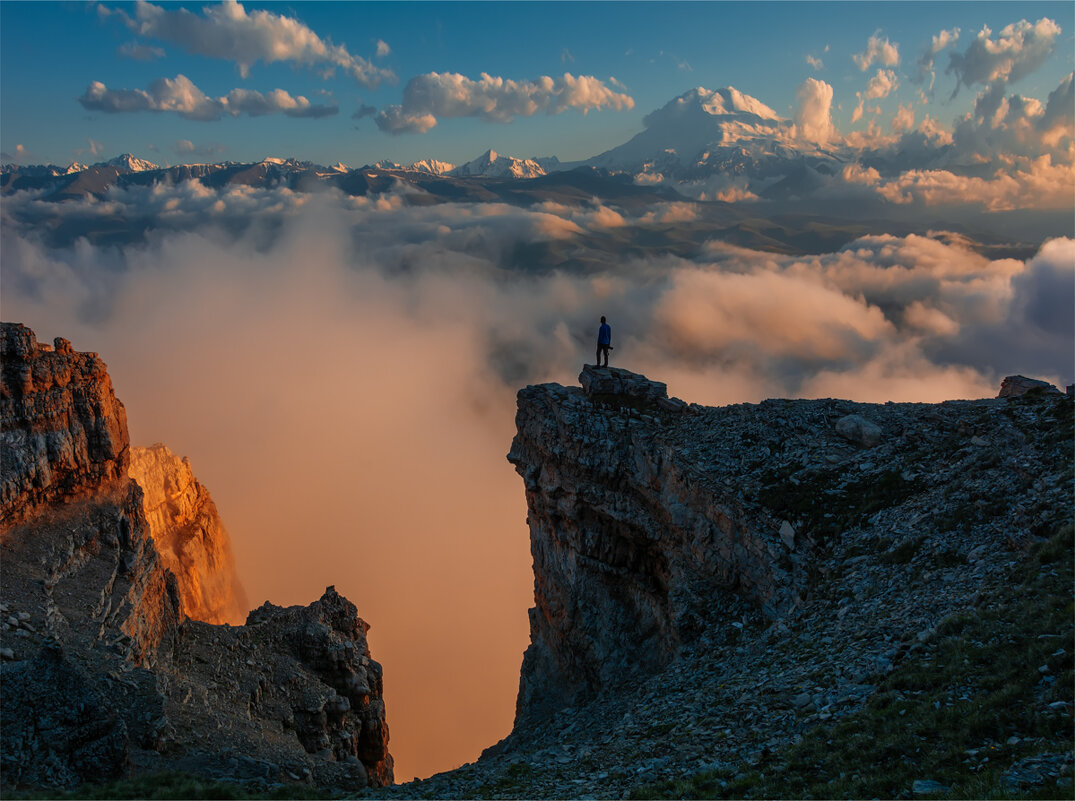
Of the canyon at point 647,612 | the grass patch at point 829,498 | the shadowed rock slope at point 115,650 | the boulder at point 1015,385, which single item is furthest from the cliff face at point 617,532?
the boulder at point 1015,385

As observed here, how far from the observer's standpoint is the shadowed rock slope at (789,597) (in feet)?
50.8

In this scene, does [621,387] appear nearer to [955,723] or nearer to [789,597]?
[789,597]

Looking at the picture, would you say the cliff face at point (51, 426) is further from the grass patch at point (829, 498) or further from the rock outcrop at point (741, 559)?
the grass patch at point (829, 498)

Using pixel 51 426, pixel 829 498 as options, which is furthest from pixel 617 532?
pixel 51 426

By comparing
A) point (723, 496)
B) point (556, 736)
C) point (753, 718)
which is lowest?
point (556, 736)

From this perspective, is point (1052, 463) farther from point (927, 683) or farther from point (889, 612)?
point (927, 683)

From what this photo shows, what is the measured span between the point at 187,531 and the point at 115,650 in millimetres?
149421

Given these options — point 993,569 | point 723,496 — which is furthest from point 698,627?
point 993,569

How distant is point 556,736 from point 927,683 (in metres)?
20.4

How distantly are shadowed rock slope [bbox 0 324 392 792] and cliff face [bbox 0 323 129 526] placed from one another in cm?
7

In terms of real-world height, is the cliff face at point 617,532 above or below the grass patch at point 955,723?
above

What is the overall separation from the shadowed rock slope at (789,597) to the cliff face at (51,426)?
2570cm

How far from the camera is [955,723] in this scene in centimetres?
1489

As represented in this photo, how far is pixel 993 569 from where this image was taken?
74.8 feet
